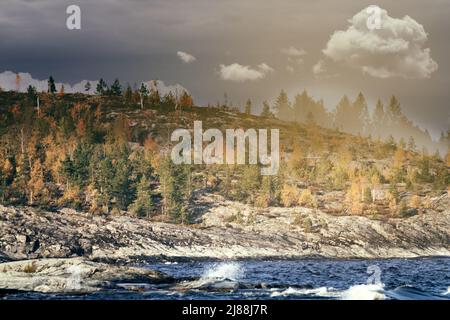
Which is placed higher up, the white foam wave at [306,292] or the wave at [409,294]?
the white foam wave at [306,292]

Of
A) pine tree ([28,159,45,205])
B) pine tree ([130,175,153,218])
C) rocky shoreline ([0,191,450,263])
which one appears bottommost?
rocky shoreline ([0,191,450,263])

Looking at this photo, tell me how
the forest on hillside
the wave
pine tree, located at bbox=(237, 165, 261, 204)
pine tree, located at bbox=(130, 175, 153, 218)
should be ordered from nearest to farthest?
the wave, pine tree, located at bbox=(130, 175, 153, 218), the forest on hillside, pine tree, located at bbox=(237, 165, 261, 204)

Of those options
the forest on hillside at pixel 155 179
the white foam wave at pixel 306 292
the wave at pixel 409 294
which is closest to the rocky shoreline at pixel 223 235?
the forest on hillside at pixel 155 179

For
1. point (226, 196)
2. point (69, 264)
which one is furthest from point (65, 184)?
point (69, 264)

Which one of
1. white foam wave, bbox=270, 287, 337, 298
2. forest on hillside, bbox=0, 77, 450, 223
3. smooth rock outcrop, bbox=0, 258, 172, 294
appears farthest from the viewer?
forest on hillside, bbox=0, 77, 450, 223

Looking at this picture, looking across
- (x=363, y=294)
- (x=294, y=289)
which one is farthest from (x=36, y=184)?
(x=363, y=294)

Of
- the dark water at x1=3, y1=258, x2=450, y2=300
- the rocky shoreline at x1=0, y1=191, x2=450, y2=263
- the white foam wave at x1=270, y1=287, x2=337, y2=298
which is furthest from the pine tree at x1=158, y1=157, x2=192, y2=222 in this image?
the white foam wave at x1=270, y1=287, x2=337, y2=298

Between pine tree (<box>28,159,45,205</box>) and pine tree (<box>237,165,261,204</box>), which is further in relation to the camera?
pine tree (<box>237,165,261,204</box>)

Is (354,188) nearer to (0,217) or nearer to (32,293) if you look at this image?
(0,217)

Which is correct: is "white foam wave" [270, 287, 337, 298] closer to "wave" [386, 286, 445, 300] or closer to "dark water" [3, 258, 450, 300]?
"dark water" [3, 258, 450, 300]

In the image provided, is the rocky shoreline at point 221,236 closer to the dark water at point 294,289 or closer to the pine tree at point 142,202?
the pine tree at point 142,202

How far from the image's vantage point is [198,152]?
188750 mm

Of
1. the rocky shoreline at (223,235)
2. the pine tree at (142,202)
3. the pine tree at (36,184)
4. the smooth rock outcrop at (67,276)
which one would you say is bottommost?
the rocky shoreline at (223,235)
